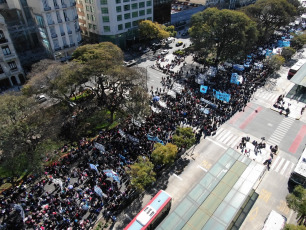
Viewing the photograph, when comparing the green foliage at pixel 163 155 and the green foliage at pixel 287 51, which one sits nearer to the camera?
the green foliage at pixel 163 155

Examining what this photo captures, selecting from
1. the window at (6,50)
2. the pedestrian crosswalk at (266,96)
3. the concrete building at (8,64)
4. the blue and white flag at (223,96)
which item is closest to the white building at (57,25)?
the concrete building at (8,64)

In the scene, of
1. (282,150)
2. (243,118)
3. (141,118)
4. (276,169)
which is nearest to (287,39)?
(243,118)

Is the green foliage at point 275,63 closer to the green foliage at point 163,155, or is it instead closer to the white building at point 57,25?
the green foliage at point 163,155

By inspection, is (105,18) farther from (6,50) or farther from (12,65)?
(12,65)

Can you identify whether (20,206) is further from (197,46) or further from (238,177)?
(197,46)

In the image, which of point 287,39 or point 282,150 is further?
point 287,39

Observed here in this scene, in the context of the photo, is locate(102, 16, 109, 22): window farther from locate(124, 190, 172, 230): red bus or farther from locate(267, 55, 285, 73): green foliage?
locate(124, 190, 172, 230): red bus

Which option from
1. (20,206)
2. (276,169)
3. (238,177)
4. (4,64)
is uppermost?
(4,64)

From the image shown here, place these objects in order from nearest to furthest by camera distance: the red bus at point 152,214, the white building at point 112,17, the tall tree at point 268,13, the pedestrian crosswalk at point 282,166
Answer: the red bus at point 152,214 < the pedestrian crosswalk at point 282,166 < the white building at point 112,17 < the tall tree at point 268,13
